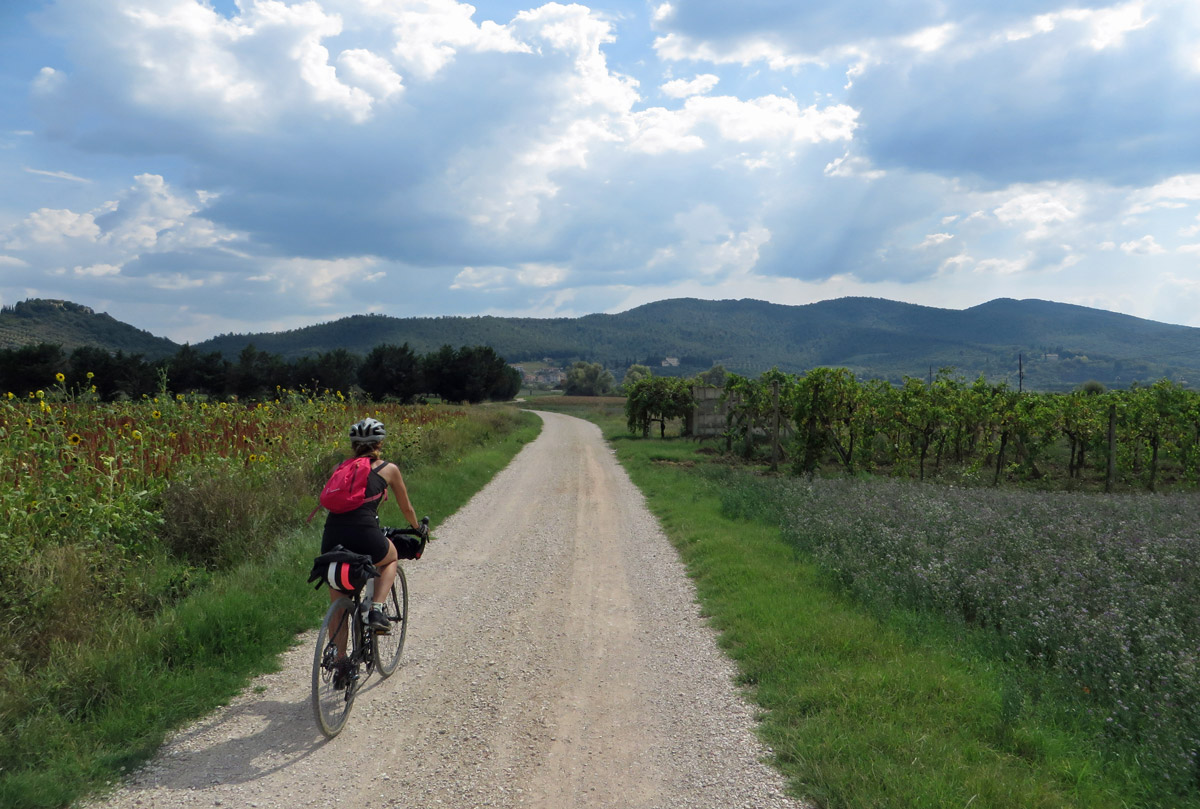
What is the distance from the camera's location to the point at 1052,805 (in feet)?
11.9

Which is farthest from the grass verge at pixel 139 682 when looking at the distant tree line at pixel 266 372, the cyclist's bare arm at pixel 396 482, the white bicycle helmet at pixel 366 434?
the distant tree line at pixel 266 372

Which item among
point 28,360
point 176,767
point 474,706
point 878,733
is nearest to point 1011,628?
point 878,733

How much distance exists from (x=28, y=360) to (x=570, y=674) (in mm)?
42250

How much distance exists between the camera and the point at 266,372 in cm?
6706

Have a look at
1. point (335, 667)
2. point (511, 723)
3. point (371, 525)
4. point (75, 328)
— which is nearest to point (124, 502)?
point (371, 525)

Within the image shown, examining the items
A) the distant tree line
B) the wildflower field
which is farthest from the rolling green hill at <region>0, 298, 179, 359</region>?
the wildflower field

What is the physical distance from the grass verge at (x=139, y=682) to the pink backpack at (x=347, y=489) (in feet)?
5.46

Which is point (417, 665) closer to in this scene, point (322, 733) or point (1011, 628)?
point (322, 733)

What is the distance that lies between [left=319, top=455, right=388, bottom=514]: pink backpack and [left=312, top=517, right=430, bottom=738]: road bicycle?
0.60m

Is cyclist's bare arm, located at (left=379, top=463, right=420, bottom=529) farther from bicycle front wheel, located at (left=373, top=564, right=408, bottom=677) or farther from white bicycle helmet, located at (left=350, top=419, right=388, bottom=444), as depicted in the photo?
bicycle front wheel, located at (left=373, top=564, right=408, bottom=677)

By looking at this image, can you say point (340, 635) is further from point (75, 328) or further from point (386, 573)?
point (75, 328)

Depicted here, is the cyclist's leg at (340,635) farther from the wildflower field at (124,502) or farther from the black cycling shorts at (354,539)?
the wildflower field at (124,502)

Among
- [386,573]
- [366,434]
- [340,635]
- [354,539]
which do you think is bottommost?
[340,635]

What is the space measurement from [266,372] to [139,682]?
68834 millimetres
